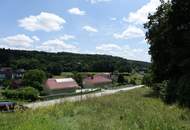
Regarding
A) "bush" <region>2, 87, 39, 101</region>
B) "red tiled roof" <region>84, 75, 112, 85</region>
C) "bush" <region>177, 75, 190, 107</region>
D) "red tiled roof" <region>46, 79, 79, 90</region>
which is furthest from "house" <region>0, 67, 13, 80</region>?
"bush" <region>177, 75, 190, 107</region>

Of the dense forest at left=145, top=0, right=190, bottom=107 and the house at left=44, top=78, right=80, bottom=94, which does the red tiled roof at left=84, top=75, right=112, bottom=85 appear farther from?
the dense forest at left=145, top=0, right=190, bottom=107

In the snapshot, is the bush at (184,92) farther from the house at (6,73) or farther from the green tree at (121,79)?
the house at (6,73)

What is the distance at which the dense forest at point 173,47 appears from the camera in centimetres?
2643

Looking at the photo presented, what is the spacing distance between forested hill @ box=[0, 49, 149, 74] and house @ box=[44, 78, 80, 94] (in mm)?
28850

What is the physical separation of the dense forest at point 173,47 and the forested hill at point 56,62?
84861 mm

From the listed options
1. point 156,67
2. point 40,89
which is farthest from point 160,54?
point 40,89

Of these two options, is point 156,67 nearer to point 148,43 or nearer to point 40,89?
point 148,43

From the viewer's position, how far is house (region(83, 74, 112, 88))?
117244 millimetres

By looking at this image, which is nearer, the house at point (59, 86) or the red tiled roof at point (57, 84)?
the house at point (59, 86)

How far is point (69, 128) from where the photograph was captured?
1144 centimetres

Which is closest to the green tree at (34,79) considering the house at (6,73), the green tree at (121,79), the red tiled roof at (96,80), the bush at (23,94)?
the bush at (23,94)

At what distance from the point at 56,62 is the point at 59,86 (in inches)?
1945

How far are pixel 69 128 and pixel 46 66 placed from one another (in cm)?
11624

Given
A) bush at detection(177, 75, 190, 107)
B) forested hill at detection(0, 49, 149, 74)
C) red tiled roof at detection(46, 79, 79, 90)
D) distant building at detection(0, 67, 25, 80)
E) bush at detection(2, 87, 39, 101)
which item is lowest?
bush at detection(2, 87, 39, 101)
